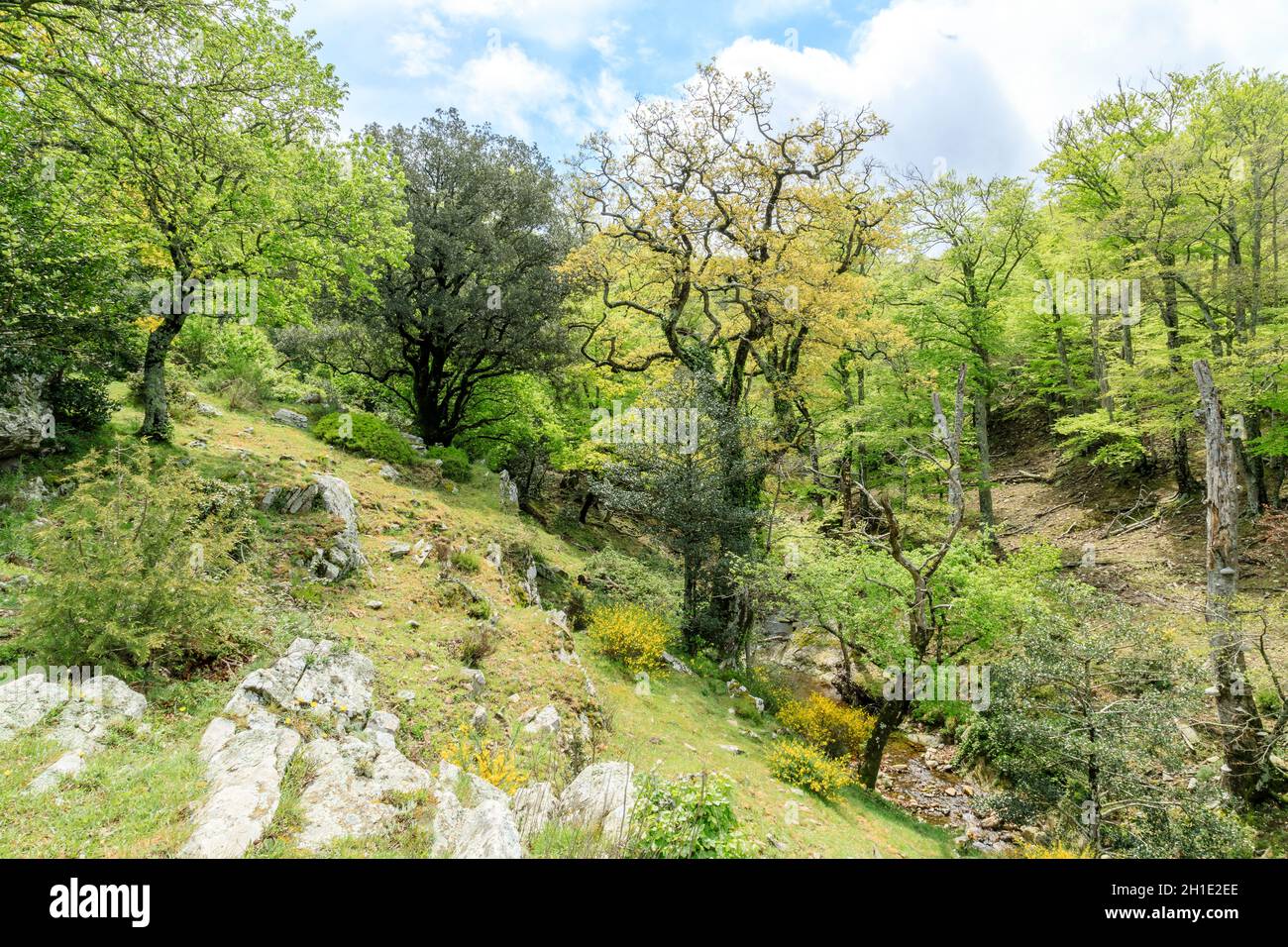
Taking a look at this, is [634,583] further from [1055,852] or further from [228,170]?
[228,170]

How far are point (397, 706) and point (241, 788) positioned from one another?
263cm

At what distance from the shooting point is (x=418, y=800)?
178 inches

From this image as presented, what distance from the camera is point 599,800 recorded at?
5.00 meters

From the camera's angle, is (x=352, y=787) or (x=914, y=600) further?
(x=914, y=600)

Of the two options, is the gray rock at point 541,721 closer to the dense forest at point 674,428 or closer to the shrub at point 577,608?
the dense forest at point 674,428

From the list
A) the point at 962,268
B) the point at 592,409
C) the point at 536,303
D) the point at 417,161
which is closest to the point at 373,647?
the point at 536,303

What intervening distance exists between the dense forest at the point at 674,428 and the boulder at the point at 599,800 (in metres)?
0.12

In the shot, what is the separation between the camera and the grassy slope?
3625mm

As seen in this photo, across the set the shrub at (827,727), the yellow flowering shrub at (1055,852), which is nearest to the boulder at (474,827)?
the yellow flowering shrub at (1055,852)

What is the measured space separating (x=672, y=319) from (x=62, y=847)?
14.5 m

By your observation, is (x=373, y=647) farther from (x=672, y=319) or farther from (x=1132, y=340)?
(x=1132, y=340)

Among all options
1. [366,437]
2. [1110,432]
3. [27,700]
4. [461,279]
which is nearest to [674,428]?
[366,437]

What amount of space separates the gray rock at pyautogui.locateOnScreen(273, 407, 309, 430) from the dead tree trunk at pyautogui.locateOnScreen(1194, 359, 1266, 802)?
21.5 metres
